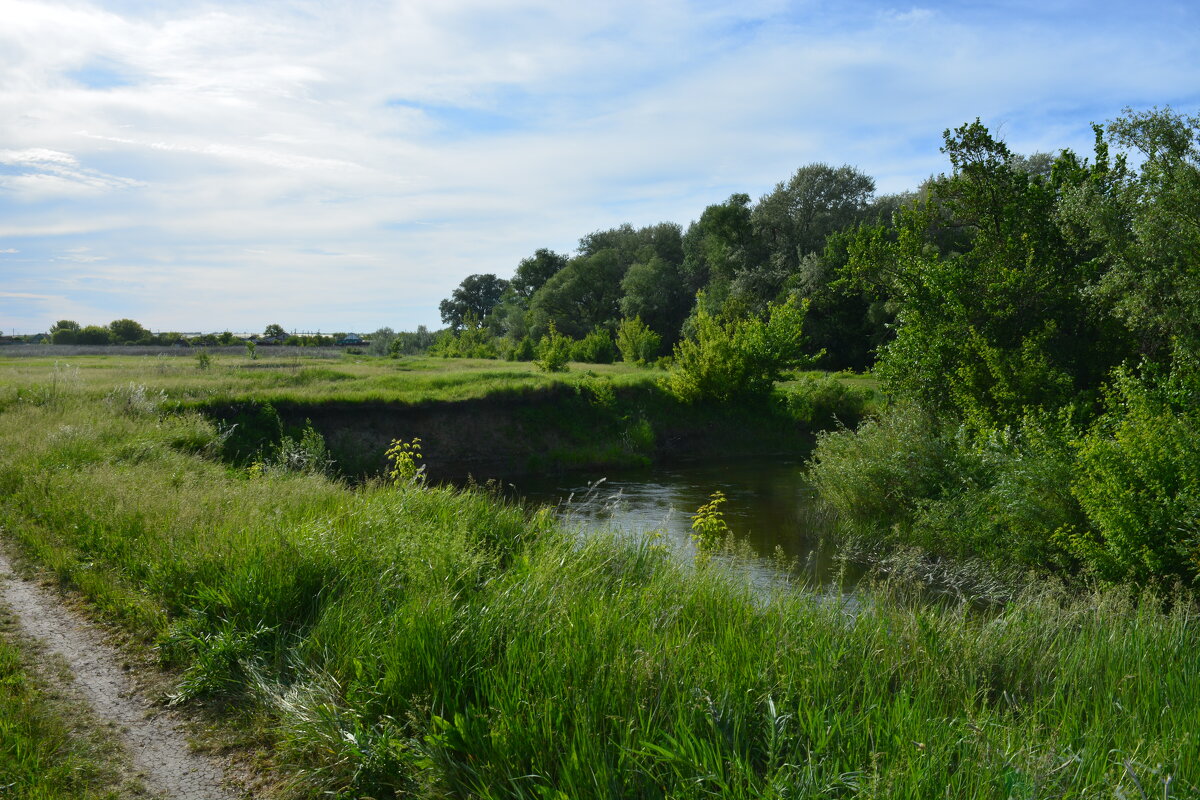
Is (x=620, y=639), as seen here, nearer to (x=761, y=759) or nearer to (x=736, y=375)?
(x=761, y=759)

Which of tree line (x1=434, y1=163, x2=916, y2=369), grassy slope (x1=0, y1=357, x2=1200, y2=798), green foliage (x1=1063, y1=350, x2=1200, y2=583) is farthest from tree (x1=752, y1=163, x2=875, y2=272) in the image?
grassy slope (x1=0, y1=357, x2=1200, y2=798)

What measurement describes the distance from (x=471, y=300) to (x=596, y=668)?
104642mm

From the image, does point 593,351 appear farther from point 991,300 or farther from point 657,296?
point 991,300

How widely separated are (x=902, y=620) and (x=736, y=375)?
1151 inches

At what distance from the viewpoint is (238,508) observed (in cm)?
841

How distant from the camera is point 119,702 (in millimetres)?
5316

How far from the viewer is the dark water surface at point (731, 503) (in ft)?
48.9

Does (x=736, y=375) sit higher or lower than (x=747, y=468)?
higher

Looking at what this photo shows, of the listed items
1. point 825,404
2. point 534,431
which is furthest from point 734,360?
point 534,431

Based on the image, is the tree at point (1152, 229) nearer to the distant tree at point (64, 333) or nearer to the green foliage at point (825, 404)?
the green foliage at point (825, 404)

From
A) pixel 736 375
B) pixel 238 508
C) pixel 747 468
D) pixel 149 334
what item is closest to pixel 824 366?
pixel 736 375

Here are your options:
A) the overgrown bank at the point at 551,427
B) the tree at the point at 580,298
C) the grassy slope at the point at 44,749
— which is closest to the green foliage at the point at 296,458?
the overgrown bank at the point at 551,427

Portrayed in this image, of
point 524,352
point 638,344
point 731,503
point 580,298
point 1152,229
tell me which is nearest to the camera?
point 1152,229

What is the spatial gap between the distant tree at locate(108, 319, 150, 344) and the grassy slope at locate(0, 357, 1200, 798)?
242 feet
